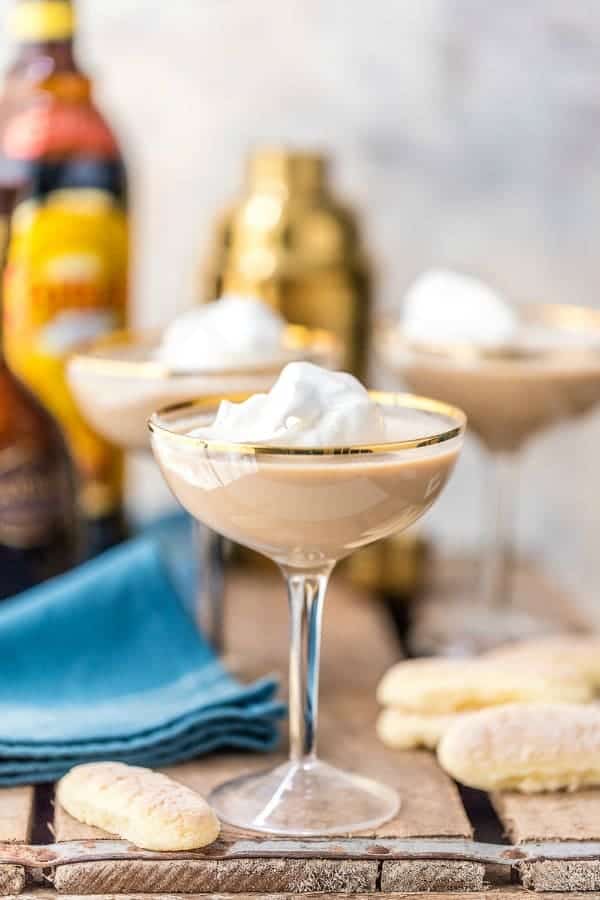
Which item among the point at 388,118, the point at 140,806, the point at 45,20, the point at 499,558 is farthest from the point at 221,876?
the point at 388,118

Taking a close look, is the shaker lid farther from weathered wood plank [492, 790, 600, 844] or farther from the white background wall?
weathered wood plank [492, 790, 600, 844]

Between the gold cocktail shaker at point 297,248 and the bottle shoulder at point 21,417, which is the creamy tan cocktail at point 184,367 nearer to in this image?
the bottle shoulder at point 21,417

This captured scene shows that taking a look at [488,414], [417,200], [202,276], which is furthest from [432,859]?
[417,200]

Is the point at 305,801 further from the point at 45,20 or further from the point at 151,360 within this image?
the point at 45,20

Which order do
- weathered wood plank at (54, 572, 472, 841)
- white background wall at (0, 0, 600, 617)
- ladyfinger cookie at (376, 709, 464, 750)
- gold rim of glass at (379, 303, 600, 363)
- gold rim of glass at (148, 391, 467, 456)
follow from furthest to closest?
white background wall at (0, 0, 600, 617) < gold rim of glass at (379, 303, 600, 363) < ladyfinger cookie at (376, 709, 464, 750) < weathered wood plank at (54, 572, 472, 841) < gold rim of glass at (148, 391, 467, 456)

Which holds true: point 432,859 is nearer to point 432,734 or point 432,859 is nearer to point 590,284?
point 432,734

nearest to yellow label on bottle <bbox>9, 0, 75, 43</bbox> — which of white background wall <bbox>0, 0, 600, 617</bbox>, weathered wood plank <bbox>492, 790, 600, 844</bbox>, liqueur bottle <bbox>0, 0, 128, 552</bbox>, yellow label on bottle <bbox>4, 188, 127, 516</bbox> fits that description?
liqueur bottle <bbox>0, 0, 128, 552</bbox>
